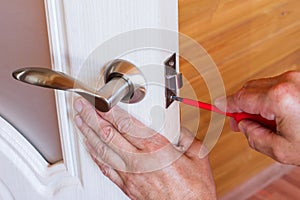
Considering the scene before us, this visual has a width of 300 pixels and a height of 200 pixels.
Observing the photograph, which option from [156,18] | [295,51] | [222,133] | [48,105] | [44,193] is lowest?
[222,133]

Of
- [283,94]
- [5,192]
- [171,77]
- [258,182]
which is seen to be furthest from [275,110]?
[258,182]

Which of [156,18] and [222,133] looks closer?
[156,18]

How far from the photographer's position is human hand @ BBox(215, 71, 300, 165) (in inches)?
26.4

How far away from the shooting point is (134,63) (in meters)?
0.64

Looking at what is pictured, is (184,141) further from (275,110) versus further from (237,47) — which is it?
(237,47)

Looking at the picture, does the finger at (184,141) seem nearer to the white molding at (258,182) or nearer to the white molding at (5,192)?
the white molding at (5,192)

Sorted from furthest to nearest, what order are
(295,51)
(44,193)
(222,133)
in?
(295,51)
(222,133)
(44,193)

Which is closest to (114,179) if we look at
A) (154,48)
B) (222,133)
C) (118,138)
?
(118,138)

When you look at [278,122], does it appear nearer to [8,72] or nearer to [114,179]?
[114,179]

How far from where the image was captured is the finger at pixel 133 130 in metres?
0.66

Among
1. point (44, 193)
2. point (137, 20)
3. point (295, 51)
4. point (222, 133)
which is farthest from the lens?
point (295, 51)

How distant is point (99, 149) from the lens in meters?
0.67

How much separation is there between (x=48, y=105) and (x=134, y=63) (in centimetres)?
13

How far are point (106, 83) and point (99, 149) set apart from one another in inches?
3.8
